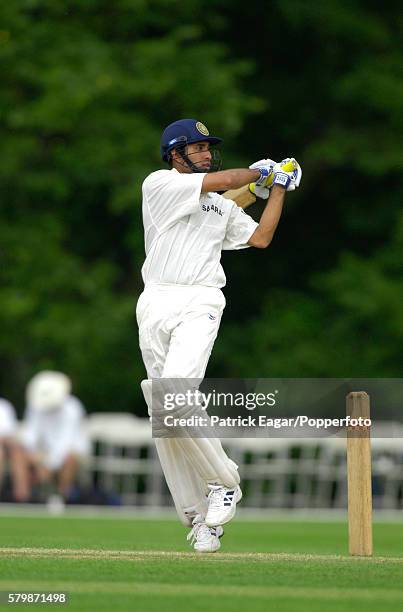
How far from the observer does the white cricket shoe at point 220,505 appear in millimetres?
8227

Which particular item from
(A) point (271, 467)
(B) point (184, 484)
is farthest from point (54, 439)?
(B) point (184, 484)

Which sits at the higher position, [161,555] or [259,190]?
[259,190]

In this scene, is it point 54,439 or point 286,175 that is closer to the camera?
point 286,175

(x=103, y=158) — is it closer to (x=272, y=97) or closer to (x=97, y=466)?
(x=272, y=97)

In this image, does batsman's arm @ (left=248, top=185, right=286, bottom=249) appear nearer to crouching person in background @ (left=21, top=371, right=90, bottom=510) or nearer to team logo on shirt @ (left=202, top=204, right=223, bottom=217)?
team logo on shirt @ (left=202, top=204, right=223, bottom=217)

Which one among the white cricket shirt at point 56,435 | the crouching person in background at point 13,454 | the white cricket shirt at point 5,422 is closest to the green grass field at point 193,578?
the white cricket shirt at point 5,422

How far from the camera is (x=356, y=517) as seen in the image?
828 centimetres

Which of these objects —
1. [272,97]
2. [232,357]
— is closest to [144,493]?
[232,357]

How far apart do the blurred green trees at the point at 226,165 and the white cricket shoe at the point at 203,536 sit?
14.1 m

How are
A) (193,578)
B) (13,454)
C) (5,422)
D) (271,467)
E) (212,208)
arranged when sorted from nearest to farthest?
(193,578) < (212,208) < (5,422) < (13,454) < (271,467)

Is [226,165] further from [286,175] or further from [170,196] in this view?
[170,196]

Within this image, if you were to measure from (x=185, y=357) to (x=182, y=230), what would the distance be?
67cm

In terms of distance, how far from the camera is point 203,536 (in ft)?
27.5

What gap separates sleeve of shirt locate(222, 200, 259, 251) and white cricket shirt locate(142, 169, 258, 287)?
0.19 feet
